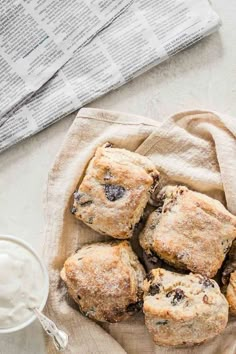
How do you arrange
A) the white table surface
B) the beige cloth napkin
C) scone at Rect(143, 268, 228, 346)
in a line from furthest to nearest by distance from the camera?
the white table surface
the beige cloth napkin
scone at Rect(143, 268, 228, 346)

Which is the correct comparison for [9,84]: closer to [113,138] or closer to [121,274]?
[113,138]

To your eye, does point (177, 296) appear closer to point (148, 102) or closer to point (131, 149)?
point (131, 149)

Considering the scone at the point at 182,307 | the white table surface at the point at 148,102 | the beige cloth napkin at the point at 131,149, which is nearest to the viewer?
the scone at the point at 182,307

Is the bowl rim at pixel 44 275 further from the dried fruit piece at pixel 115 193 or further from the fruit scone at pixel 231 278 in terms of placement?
the fruit scone at pixel 231 278

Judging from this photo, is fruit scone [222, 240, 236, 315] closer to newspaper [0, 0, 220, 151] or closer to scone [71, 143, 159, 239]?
scone [71, 143, 159, 239]

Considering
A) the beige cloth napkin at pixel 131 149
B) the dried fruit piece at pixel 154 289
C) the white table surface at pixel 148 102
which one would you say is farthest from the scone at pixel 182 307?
the white table surface at pixel 148 102

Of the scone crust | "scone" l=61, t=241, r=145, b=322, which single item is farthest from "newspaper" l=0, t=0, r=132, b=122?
the scone crust
